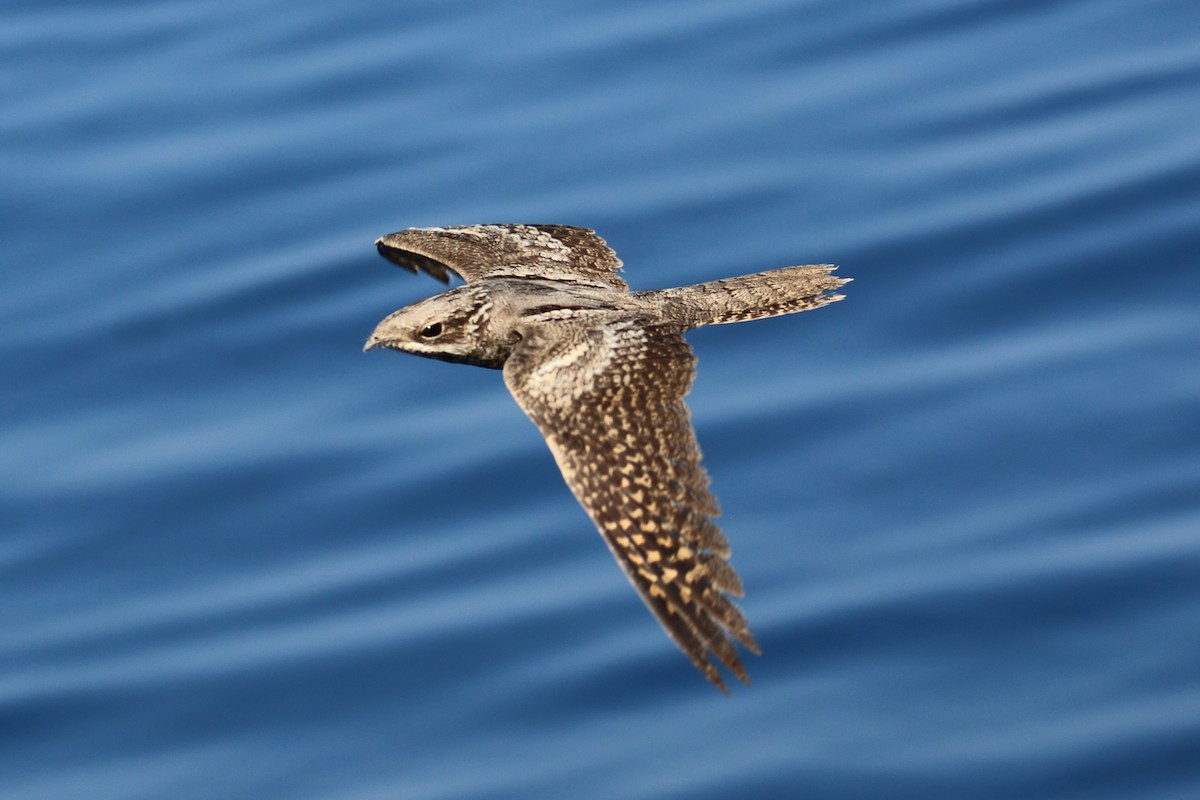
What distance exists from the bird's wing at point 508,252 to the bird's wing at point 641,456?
1.93 metres

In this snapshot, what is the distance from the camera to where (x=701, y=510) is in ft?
30.3

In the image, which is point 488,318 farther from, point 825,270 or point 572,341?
point 825,270

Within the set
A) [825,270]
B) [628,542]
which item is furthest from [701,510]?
[825,270]

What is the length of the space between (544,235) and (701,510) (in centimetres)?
434

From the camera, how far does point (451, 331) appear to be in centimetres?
1089

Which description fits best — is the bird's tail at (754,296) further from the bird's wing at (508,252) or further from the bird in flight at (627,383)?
the bird's wing at (508,252)

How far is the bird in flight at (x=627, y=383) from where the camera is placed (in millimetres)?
8969

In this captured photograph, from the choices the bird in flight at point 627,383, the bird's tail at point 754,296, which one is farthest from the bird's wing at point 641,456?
the bird's tail at point 754,296

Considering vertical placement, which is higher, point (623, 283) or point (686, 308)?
point (623, 283)

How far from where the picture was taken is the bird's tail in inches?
444

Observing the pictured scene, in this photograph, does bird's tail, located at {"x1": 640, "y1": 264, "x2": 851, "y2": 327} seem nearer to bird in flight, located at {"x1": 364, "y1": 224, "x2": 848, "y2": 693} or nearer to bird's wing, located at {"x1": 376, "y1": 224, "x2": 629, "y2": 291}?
bird in flight, located at {"x1": 364, "y1": 224, "x2": 848, "y2": 693}

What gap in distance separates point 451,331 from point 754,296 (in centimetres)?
188

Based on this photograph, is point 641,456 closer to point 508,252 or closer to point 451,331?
point 451,331

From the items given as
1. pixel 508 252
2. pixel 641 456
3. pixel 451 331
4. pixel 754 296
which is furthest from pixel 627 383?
pixel 508 252
